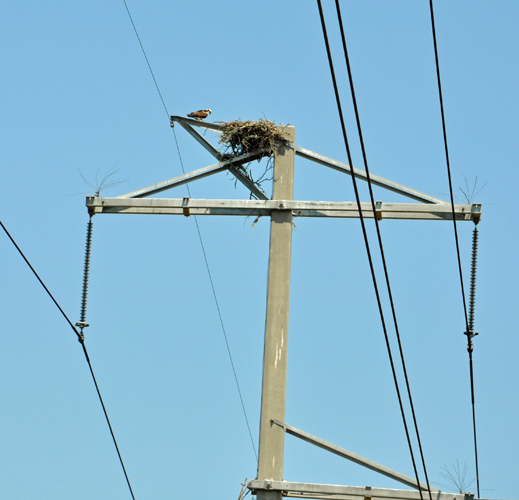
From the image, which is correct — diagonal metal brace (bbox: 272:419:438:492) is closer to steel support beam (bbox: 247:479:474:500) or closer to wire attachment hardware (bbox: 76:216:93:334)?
steel support beam (bbox: 247:479:474:500)

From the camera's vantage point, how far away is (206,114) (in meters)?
10.2

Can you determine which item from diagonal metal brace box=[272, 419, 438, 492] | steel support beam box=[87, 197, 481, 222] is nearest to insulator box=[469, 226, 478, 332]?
steel support beam box=[87, 197, 481, 222]

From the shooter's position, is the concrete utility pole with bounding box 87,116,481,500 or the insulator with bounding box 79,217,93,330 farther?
the insulator with bounding box 79,217,93,330

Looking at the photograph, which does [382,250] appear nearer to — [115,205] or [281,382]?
[281,382]

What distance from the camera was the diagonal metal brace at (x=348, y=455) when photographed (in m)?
7.48

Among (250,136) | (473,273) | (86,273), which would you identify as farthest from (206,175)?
(473,273)

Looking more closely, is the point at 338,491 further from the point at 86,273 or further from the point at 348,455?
the point at 86,273

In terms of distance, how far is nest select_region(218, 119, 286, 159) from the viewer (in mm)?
8714

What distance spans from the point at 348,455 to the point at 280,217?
2260 mm

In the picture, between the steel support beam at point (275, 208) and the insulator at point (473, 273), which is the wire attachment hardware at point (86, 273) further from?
the insulator at point (473, 273)

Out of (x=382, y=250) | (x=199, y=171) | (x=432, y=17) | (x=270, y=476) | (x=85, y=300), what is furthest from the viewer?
(x=199, y=171)

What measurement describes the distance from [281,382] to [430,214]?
6.83ft

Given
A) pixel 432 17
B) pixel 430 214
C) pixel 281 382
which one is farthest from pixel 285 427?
pixel 432 17

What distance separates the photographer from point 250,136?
8.94m
